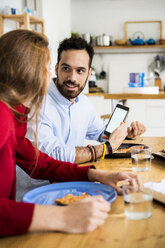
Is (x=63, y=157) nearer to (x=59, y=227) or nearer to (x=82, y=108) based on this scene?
(x=82, y=108)

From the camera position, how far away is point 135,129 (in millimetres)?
2088

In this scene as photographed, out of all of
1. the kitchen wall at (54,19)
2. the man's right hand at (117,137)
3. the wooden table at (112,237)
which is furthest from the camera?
the kitchen wall at (54,19)

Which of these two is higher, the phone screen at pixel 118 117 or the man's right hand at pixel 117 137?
the phone screen at pixel 118 117

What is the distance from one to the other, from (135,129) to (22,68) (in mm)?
1248

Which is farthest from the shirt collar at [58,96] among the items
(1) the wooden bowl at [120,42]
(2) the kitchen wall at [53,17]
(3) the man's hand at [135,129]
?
(1) the wooden bowl at [120,42]

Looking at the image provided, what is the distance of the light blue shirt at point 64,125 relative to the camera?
5.64 feet

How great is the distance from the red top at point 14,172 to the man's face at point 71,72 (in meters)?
0.85

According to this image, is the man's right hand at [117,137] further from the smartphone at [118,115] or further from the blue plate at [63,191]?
the blue plate at [63,191]

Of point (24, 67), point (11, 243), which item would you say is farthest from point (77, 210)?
point (24, 67)

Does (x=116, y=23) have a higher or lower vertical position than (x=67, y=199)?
higher

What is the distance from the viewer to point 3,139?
34.1 inches

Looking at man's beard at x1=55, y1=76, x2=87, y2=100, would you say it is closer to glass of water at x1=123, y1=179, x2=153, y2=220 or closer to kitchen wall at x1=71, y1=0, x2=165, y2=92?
glass of water at x1=123, y1=179, x2=153, y2=220

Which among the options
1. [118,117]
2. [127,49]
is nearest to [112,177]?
[118,117]

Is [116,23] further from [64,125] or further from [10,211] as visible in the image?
[10,211]
